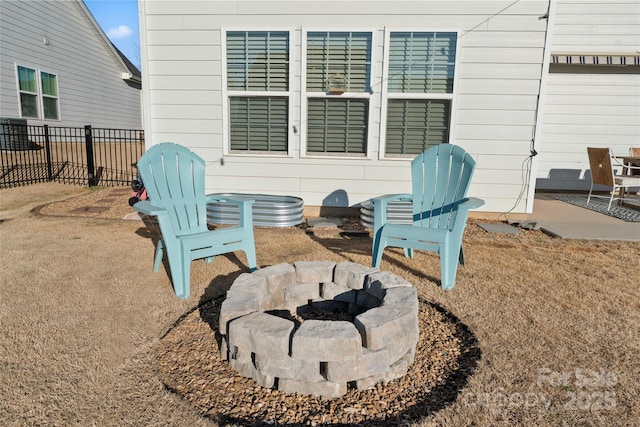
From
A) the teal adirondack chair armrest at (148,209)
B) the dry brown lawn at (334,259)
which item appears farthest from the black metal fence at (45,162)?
the teal adirondack chair armrest at (148,209)

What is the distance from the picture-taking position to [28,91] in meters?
9.18

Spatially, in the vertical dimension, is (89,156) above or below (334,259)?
above

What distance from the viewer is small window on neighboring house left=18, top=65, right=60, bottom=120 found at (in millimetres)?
9062

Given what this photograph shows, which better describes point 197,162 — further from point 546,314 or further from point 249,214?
point 546,314

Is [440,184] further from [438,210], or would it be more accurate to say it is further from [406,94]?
[406,94]

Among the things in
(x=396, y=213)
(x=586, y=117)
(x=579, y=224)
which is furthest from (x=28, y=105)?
(x=586, y=117)

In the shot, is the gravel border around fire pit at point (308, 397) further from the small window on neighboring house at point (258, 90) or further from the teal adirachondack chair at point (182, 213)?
the small window on neighboring house at point (258, 90)

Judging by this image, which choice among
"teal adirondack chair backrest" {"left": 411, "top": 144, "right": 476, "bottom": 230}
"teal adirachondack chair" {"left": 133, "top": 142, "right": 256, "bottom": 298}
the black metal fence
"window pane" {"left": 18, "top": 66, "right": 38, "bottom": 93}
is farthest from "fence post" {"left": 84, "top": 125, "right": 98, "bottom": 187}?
"teal adirondack chair backrest" {"left": 411, "top": 144, "right": 476, "bottom": 230}

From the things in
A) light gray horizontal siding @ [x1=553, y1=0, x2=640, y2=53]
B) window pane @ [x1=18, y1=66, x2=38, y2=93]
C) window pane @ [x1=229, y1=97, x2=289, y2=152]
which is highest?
light gray horizontal siding @ [x1=553, y1=0, x2=640, y2=53]

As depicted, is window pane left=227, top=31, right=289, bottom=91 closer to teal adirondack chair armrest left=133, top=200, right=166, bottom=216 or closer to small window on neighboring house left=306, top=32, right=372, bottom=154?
small window on neighboring house left=306, top=32, right=372, bottom=154

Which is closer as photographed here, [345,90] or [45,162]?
[345,90]

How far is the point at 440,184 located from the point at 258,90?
274 centimetres

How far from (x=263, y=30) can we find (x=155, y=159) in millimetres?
2582

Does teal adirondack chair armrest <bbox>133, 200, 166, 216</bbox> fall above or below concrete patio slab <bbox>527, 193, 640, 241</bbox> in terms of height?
above
